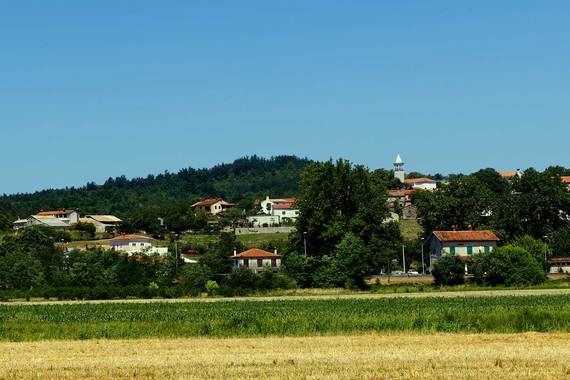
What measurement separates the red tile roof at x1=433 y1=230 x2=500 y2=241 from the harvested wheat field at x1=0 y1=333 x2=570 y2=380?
241ft

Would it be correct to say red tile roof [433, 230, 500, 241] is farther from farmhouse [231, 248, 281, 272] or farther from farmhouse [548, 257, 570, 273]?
farmhouse [231, 248, 281, 272]

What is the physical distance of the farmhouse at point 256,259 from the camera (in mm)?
120512

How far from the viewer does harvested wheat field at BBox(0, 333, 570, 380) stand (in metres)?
24.7

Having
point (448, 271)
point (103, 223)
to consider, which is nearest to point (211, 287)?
point (448, 271)

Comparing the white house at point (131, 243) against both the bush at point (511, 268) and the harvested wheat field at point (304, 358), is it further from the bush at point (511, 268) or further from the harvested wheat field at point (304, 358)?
the harvested wheat field at point (304, 358)

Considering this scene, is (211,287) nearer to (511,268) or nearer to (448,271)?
(448,271)

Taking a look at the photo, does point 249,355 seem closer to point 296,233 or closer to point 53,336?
point 53,336

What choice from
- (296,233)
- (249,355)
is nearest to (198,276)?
(296,233)

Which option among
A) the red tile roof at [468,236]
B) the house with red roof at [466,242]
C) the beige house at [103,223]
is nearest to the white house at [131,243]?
the beige house at [103,223]

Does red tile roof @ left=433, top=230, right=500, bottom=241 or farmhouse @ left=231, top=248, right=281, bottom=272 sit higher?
red tile roof @ left=433, top=230, right=500, bottom=241

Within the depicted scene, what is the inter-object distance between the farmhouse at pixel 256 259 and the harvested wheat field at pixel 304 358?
84939mm

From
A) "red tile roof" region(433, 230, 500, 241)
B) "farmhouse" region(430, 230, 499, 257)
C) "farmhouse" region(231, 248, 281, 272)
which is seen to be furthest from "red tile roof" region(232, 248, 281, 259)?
"farmhouse" region(430, 230, 499, 257)

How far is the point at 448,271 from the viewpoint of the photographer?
8531 cm

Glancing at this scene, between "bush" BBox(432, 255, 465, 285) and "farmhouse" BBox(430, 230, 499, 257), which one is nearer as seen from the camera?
"bush" BBox(432, 255, 465, 285)
